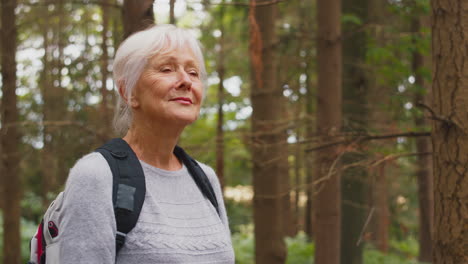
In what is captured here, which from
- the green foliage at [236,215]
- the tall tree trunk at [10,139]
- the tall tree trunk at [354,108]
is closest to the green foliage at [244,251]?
the green foliage at [236,215]

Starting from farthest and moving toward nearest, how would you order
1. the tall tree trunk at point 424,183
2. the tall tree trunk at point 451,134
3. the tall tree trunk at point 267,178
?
the tall tree trunk at point 424,183
the tall tree trunk at point 267,178
the tall tree trunk at point 451,134

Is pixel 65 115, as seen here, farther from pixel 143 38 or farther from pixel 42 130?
pixel 143 38

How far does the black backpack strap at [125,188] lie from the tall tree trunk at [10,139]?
728 cm

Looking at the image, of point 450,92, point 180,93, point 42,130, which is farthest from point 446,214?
point 42,130

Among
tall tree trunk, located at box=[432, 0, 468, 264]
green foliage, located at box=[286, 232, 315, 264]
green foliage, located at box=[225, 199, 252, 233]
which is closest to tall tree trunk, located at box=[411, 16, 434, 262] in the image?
green foliage, located at box=[286, 232, 315, 264]

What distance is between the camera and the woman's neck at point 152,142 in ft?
7.09

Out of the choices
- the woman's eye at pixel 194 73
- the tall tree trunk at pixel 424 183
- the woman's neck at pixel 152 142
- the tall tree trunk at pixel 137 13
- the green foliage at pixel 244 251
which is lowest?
the green foliage at pixel 244 251

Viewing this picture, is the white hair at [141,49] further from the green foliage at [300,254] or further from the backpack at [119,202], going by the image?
the green foliage at [300,254]

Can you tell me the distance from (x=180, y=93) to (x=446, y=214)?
7.08 feet

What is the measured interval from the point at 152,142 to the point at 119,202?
1.29 feet

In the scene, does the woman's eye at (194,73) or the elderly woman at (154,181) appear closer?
the elderly woman at (154,181)

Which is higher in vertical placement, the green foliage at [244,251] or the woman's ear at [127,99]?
the woman's ear at [127,99]

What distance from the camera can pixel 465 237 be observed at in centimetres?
329

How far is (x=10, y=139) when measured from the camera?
29.1 feet
